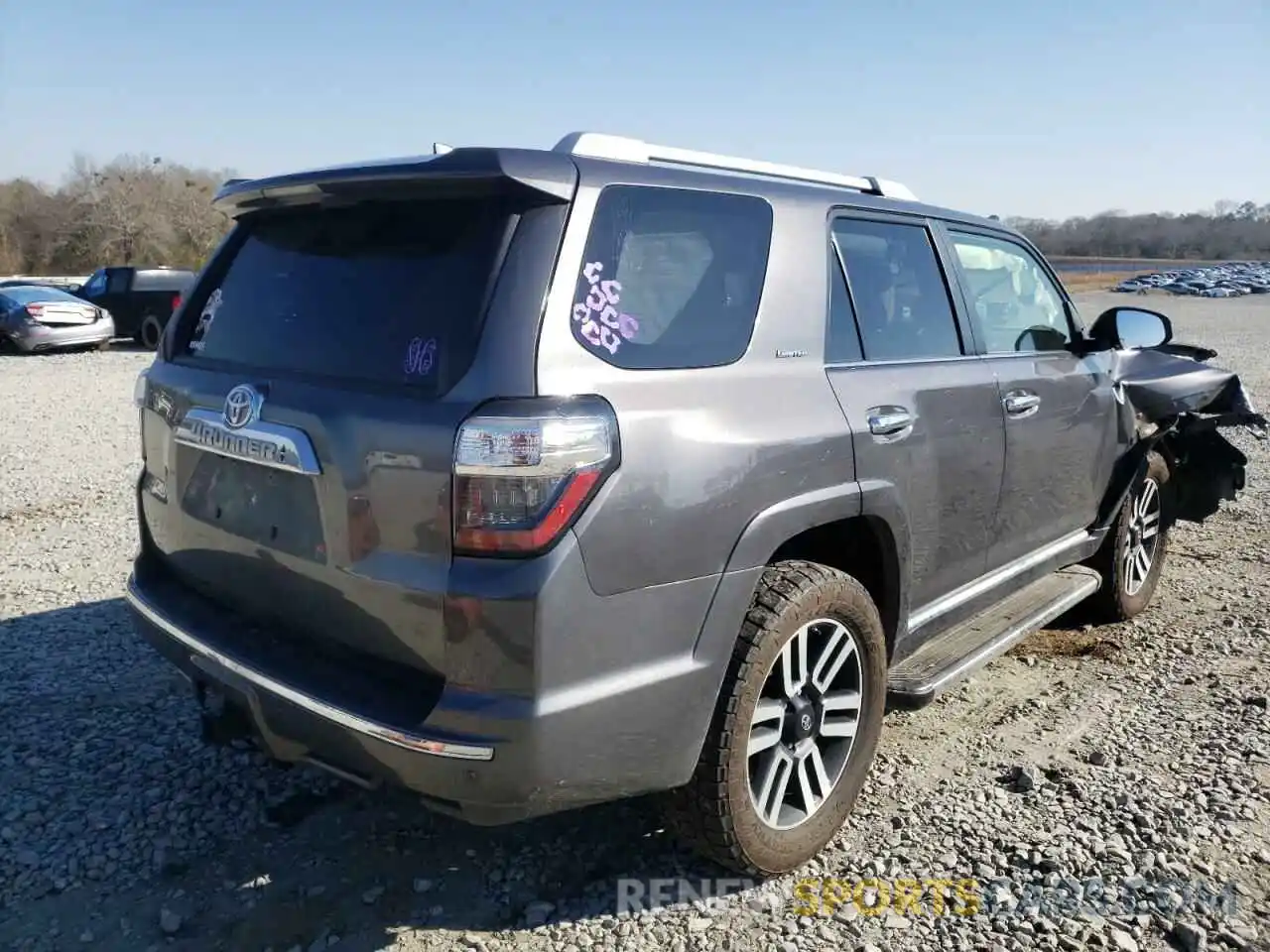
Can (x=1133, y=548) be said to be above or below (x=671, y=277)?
below

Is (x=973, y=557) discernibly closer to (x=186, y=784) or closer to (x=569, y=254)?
(x=569, y=254)

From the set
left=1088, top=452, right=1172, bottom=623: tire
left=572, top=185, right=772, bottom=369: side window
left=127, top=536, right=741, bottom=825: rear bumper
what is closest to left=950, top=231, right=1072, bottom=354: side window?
left=1088, top=452, right=1172, bottom=623: tire

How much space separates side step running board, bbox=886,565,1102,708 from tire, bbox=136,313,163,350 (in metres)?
18.0

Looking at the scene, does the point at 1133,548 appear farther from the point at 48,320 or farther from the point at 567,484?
A: the point at 48,320

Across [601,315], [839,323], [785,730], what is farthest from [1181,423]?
[601,315]

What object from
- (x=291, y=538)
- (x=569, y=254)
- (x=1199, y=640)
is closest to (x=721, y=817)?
(x=291, y=538)

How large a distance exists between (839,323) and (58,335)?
17969mm

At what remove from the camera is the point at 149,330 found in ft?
61.4

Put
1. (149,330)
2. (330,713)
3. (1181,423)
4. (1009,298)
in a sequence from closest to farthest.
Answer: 1. (330,713)
2. (1009,298)
3. (1181,423)
4. (149,330)

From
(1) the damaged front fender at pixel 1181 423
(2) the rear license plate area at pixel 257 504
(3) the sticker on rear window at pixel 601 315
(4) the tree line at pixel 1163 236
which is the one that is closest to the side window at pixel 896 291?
(3) the sticker on rear window at pixel 601 315

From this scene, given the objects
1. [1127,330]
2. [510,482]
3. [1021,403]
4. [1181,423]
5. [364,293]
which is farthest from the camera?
[1181,423]

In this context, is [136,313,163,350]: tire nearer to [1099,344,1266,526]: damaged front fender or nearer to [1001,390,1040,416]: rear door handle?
[1099,344,1266,526]: damaged front fender

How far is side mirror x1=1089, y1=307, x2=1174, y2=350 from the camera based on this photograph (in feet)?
→ 14.6

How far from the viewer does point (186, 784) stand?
10.6 feet
